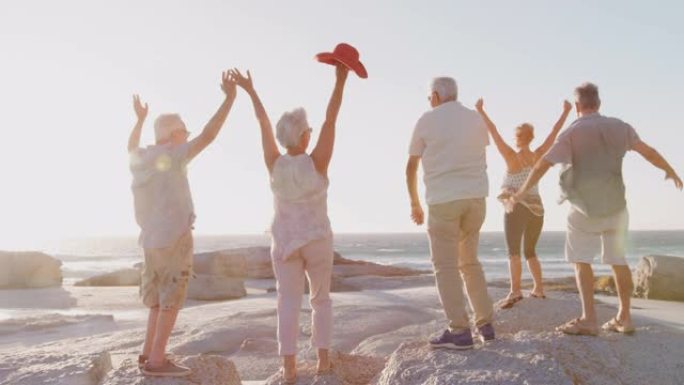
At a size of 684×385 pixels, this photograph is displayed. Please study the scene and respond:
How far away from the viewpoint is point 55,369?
16.2 ft

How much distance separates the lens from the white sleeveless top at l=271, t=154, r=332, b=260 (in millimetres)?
4719

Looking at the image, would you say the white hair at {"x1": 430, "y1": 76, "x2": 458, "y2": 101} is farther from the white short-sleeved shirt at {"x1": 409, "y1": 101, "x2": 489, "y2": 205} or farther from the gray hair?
the gray hair

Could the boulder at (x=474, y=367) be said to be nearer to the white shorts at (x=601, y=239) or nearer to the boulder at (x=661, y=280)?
the white shorts at (x=601, y=239)

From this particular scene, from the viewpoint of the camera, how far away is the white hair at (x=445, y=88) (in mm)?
5223

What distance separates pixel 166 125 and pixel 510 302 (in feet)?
13.6

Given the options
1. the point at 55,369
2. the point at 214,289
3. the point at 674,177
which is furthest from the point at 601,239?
the point at 214,289

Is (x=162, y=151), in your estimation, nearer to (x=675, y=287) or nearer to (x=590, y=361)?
(x=590, y=361)

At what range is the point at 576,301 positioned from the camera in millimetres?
7473

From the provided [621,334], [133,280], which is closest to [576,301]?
[621,334]

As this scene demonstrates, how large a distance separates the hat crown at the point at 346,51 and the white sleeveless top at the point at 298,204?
2.52 feet

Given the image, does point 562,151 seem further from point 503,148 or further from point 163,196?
point 163,196

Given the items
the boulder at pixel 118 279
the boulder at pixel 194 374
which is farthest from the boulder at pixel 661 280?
the boulder at pixel 118 279

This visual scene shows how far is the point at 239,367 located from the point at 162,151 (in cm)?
307

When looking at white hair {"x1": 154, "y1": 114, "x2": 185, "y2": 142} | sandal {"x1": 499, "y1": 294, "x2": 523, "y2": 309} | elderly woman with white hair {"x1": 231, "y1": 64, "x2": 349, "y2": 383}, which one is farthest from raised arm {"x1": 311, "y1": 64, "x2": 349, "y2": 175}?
sandal {"x1": 499, "y1": 294, "x2": 523, "y2": 309}
